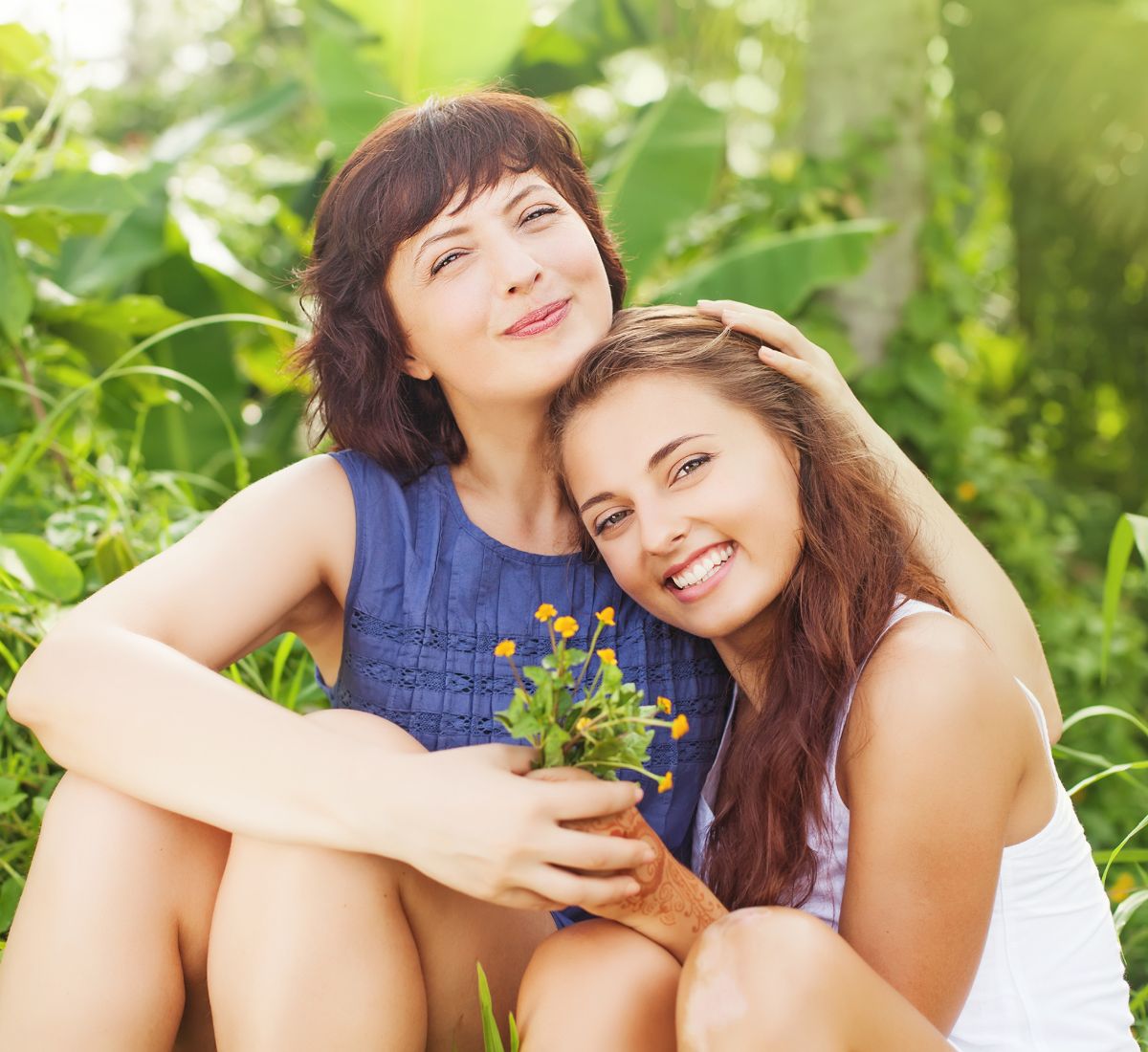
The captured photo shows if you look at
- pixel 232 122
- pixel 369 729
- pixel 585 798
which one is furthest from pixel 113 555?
pixel 232 122

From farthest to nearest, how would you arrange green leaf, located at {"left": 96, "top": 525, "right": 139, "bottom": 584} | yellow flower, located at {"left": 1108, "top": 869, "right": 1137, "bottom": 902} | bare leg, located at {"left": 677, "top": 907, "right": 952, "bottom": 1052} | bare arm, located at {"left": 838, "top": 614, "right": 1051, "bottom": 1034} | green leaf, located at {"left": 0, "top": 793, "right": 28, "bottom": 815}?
yellow flower, located at {"left": 1108, "top": 869, "right": 1137, "bottom": 902} → green leaf, located at {"left": 96, "top": 525, "right": 139, "bottom": 584} → green leaf, located at {"left": 0, "top": 793, "right": 28, "bottom": 815} → bare arm, located at {"left": 838, "top": 614, "right": 1051, "bottom": 1034} → bare leg, located at {"left": 677, "top": 907, "right": 952, "bottom": 1052}

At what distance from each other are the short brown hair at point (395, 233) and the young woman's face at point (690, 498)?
395mm

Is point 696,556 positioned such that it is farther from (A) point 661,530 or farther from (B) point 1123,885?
(B) point 1123,885

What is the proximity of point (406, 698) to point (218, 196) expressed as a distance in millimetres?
4801

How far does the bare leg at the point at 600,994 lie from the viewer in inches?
56.6

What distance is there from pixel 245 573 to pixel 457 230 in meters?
0.60

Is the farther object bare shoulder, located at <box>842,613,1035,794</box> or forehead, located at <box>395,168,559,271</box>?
forehead, located at <box>395,168,559,271</box>

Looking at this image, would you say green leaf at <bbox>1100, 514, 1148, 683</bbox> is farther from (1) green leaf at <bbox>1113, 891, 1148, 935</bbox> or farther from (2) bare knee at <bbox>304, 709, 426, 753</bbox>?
(2) bare knee at <bbox>304, 709, 426, 753</bbox>

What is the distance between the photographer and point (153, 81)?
11148 millimetres

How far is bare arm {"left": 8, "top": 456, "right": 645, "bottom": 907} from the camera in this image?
4.66 ft

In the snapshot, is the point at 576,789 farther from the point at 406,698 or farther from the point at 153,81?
the point at 153,81

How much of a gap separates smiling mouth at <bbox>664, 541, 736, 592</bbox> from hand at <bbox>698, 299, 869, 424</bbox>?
313 mm

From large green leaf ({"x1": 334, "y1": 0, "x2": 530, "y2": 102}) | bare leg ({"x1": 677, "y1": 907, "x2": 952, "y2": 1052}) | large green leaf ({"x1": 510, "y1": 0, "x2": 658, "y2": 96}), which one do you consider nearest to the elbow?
bare leg ({"x1": 677, "y1": 907, "x2": 952, "y2": 1052})

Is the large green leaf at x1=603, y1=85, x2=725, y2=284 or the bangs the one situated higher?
the bangs
